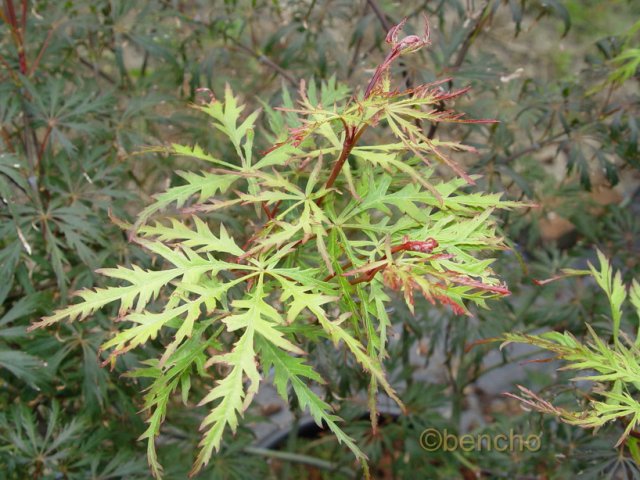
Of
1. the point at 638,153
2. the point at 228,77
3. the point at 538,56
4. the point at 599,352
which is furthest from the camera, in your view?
the point at 538,56

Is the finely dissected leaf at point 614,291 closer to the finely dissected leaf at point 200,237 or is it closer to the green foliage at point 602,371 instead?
the green foliage at point 602,371

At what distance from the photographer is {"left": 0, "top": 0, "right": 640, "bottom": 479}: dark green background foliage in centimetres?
135

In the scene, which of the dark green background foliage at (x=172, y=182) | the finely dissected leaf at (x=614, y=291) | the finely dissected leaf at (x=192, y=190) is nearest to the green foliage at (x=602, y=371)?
the finely dissected leaf at (x=614, y=291)

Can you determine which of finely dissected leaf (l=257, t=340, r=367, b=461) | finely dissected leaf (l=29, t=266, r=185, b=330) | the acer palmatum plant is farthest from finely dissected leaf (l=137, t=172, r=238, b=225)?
finely dissected leaf (l=257, t=340, r=367, b=461)

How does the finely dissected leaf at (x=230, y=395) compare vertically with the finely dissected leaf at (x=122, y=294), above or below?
below

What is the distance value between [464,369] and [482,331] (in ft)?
1.01

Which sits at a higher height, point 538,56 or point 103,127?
point 103,127

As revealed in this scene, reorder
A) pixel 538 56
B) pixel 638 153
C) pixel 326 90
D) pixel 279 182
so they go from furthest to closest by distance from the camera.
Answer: pixel 538 56 → pixel 638 153 → pixel 326 90 → pixel 279 182

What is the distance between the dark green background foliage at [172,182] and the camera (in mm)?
1349

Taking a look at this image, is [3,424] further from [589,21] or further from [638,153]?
[589,21]

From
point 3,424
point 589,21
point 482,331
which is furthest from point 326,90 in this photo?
point 589,21

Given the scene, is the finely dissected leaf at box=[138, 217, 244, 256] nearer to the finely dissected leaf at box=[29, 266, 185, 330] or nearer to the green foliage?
the finely dissected leaf at box=[29, 266, 185, 330]

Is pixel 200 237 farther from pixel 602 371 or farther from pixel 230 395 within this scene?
pixel 602 371

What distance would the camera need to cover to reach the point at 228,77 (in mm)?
1895
